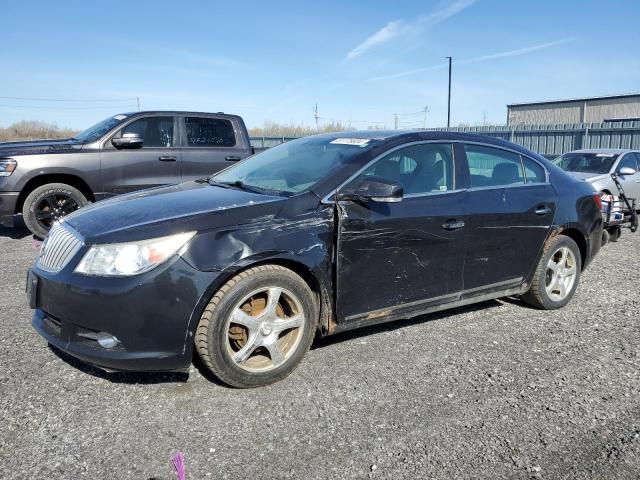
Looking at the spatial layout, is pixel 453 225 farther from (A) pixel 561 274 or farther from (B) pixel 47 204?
(B) pixel 47 204

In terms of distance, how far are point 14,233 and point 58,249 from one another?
20.0 feet

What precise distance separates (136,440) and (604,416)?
8.33 ft

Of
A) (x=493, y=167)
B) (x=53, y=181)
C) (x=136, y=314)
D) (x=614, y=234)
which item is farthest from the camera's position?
(x=53, y=181)

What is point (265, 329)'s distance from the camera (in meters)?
3.21

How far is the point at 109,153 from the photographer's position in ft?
25.5

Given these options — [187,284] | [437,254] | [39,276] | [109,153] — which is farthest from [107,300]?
[109,153]

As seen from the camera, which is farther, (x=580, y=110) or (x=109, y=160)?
(x=580, y=110)

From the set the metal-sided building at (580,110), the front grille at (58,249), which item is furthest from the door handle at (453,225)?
the metal-sided building at (580,110)

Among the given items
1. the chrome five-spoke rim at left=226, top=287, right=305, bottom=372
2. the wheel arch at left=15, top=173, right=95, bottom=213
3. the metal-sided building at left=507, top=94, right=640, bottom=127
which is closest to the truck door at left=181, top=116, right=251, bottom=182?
the wheel arch at left=15, top=173, right=95, bottom=213

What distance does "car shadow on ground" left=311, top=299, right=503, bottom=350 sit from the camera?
3986mm

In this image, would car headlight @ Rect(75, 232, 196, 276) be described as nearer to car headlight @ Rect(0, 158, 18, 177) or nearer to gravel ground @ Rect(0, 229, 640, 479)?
gravel ground @ Rect(0, 229, 640, 479)

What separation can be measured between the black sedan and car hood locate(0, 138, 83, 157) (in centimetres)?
416


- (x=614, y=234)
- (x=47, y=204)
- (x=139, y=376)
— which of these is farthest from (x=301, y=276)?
(x=47, y=204)

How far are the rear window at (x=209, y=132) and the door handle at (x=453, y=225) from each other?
5.60 metres
